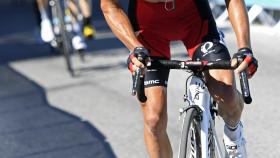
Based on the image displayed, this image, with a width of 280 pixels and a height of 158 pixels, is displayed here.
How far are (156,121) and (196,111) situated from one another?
387 mm

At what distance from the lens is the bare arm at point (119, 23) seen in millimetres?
4047

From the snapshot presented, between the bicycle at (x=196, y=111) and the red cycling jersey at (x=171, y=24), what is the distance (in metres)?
0.40

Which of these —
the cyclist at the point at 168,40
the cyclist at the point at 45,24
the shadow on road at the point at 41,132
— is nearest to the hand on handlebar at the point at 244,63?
the cyclist at the point at 168,40

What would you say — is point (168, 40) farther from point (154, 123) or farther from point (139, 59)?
point (139, 59)

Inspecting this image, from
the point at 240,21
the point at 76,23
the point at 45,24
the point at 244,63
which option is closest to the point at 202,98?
the point at 240,21

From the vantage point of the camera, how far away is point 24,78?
1071 centimetres

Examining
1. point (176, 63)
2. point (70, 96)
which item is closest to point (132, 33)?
point (176, 63)

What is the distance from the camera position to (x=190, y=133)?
3967mm

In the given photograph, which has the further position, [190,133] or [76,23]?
[76,23]

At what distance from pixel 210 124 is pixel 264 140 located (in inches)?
91.3

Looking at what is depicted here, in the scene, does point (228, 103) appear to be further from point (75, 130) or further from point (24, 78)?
point (24, 78)

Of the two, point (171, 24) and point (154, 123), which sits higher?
point (171, 24)

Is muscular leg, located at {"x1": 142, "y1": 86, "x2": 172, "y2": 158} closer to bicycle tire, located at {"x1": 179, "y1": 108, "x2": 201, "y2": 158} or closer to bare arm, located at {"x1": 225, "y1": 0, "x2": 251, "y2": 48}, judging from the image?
bicycle tire, located at {"x1": 179, "y1": 108, "x2": 201, "y2": 158}

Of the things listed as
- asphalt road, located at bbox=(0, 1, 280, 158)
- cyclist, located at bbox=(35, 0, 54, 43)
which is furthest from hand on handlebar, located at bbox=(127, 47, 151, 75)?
cyclist, located at bbox=(35, 0, 54, 43)
